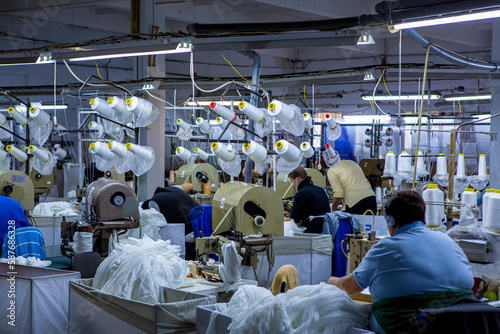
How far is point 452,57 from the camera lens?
591 cm

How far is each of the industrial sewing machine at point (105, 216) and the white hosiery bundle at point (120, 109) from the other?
1.19m

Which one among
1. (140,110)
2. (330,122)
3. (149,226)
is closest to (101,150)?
(140,110)

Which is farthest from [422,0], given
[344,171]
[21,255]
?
[344,171]

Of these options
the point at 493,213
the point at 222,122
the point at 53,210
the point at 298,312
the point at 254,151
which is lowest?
the point at 298,312

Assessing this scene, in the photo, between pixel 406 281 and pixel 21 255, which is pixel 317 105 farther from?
pixel 406 281

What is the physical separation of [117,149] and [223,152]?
3.83ft

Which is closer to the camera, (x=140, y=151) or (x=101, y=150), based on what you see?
(x=140, y=151)

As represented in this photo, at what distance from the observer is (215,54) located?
14242 millimetres

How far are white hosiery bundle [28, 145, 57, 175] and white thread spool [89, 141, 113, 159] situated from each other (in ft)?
5.80

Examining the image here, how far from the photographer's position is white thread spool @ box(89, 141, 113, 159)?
5883mm

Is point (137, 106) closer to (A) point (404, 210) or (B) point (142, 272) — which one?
(B) point (142, 272)

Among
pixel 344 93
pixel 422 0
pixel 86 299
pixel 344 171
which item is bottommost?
pixel 86 299

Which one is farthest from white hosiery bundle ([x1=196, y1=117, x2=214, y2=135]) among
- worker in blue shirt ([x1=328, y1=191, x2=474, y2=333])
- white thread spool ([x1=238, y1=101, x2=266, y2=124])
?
worker in blue shirt ([x1=328, y1=191, x2=474, y2=333])

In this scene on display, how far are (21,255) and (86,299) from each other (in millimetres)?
1209
